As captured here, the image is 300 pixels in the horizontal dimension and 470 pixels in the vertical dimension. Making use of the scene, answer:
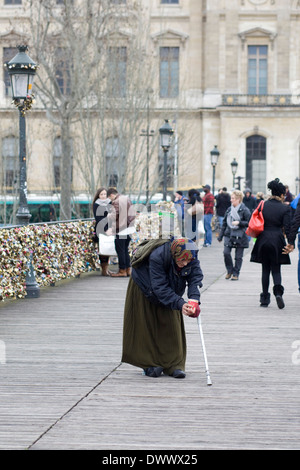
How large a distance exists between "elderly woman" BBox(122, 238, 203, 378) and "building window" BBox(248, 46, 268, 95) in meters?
50.8

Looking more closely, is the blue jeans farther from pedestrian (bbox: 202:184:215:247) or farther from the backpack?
the backpack

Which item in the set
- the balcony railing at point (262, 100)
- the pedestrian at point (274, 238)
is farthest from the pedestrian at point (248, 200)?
the balcony railing at point (262, 100)

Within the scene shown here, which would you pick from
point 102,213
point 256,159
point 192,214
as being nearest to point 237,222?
point 102,213

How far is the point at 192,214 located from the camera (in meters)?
22.8

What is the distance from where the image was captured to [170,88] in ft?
182

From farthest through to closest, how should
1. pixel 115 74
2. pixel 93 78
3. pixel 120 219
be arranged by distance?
pixel 115 74 → pixel 93 78 → pixel 120 219

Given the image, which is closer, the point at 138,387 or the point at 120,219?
the point at 138,387

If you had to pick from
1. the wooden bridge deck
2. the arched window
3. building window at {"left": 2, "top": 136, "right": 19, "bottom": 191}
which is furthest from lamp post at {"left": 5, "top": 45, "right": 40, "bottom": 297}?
the arched window

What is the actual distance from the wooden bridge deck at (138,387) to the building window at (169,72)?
43424 mm

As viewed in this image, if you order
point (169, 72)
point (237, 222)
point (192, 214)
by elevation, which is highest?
point (169, 72)

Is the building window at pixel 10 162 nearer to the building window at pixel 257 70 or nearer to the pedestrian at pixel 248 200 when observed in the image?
the pedestrian at pixel 248 200

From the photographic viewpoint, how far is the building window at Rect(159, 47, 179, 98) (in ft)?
182

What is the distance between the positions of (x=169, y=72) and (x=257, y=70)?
546cm

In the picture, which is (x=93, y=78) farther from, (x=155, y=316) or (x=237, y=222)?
(x=155, y=316)
